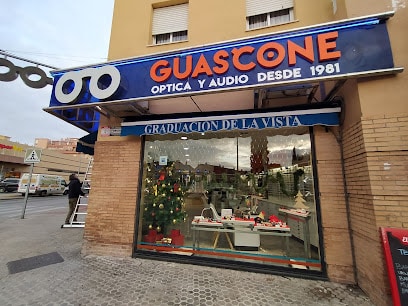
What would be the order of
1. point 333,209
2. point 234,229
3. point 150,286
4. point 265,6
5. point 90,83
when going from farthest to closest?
point 265,6 < point 234,229 < point 90,83 < point 333,209 < point 150,286

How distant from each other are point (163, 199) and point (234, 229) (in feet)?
6.74

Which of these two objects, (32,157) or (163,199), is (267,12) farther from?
(32,157)

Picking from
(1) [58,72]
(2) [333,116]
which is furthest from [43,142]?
(2) [333,116]

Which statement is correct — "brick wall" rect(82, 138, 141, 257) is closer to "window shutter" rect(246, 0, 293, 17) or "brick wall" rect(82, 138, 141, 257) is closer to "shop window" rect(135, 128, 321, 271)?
"shop window" rect(135, 128, 321, 271)

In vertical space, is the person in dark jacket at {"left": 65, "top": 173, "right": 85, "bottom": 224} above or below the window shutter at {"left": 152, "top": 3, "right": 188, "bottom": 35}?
below

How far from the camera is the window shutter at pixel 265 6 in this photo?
5.28 metres

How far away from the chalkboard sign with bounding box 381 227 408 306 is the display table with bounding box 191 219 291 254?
6.36 feet

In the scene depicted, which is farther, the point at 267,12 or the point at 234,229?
the point at 267,12

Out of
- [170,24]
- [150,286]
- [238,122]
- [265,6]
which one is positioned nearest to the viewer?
[150,286]

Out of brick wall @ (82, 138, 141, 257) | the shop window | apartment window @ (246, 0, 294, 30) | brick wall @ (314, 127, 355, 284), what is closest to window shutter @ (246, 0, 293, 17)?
apartment window @ (246, 0, 294, 30)

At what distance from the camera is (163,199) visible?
5789 millimetres

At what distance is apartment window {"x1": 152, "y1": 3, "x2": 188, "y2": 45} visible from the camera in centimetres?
608

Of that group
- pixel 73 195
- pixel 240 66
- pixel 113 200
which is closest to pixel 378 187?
pixel 240 66

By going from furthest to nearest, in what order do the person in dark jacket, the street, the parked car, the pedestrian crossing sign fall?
1. the parked car
2. the street
3. the pedestrian crossing sign
4. the person in dark jacket
